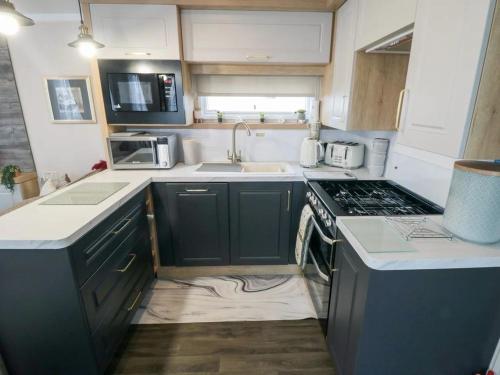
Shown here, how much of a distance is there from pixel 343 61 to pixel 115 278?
2.18 m

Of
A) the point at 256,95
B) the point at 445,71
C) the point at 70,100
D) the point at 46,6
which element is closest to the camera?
the point at 445,71

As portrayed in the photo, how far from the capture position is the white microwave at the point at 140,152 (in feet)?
7.35

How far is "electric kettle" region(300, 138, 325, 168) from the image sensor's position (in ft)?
7.63

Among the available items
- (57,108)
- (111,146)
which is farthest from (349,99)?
(57,108)

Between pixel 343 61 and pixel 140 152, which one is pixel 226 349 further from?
pixel 343 61

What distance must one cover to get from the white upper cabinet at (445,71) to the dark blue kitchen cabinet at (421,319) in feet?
1.67

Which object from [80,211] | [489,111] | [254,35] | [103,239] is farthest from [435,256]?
[254,35]

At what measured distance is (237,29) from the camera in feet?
7.15

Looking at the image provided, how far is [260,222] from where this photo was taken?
228 centimetres

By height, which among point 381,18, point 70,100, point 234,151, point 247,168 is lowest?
point 247,168

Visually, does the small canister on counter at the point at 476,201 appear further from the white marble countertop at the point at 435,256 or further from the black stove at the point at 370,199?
the black stove at the point at 370,199

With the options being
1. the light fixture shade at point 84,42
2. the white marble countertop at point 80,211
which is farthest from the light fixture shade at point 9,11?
the white marble countertop at point 80,211

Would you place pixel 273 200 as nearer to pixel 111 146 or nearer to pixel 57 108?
pixel 111 146

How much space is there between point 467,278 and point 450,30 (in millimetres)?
963
